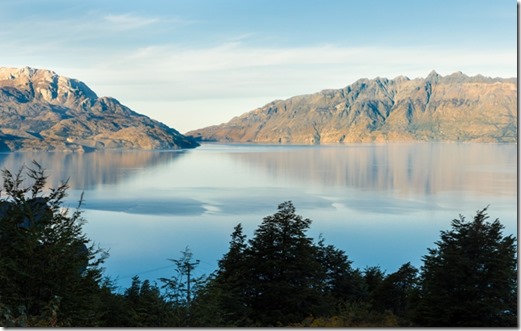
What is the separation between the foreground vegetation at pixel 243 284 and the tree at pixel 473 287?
0.02 meters

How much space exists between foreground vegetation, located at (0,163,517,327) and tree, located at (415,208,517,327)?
2cm

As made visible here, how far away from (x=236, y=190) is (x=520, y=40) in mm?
47042

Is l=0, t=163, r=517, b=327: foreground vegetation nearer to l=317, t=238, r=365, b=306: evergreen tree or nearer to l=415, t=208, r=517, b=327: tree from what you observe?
l=415, t=208, r=517, b=327: tree

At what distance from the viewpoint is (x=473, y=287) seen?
977cm

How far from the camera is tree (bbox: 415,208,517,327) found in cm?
950

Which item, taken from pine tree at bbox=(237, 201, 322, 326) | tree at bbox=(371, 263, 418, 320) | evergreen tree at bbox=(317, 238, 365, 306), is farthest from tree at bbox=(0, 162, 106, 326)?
evergreen tree at bbox=(317, 238, 365, 306)

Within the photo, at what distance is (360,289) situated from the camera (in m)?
18.4

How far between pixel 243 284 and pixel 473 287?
18.6ft

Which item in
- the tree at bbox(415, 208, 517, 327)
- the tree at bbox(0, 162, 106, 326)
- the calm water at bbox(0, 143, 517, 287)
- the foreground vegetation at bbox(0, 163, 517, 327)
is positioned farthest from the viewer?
the calm water at bbox(0, 143, 517, 287)

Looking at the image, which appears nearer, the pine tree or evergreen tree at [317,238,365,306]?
the pine tree

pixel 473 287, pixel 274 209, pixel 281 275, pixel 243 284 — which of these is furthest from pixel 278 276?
pixel 274 209

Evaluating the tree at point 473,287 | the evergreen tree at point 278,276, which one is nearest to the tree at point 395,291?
the evergreen tree at point 278,276

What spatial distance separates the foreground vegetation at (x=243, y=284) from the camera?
295 inches

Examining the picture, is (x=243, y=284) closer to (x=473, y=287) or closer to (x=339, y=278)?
(x=473, y=287)
